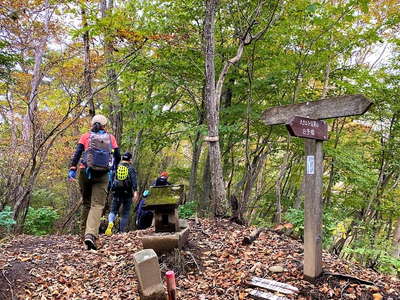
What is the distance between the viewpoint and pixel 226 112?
8.34 metres

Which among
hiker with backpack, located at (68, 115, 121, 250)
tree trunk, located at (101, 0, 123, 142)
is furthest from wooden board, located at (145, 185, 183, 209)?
tree trunk, located at (101, 0, 123, 142)

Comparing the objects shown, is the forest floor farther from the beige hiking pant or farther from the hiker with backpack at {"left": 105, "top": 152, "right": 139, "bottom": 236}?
the hiker with backpack at {"left": 105, "top": 152, "right": 139, "bottom": 236}

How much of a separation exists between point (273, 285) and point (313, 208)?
3.32ft

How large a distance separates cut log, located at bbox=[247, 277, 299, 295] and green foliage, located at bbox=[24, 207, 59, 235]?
269 inches

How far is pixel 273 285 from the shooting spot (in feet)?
11.4

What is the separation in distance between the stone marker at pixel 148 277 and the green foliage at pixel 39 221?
6363mm

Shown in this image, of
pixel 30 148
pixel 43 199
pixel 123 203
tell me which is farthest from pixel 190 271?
pixel 43 199

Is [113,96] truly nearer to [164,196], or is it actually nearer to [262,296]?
[164,196]

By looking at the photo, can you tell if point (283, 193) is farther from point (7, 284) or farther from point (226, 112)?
point (7, 284)

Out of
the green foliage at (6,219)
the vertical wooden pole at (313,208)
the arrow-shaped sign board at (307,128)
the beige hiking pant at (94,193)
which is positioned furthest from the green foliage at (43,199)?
the arrow-shaped sign board at (307,128)

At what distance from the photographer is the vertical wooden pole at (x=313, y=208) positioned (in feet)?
11.6

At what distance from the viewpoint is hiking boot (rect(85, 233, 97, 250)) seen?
183 inches

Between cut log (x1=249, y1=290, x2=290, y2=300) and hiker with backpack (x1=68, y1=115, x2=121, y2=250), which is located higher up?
hiker with backpack (x1=68, y1=115, x2=121, y2=250)

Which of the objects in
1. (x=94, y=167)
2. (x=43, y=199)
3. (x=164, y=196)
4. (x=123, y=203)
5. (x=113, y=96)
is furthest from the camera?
(x=43, y=199)
